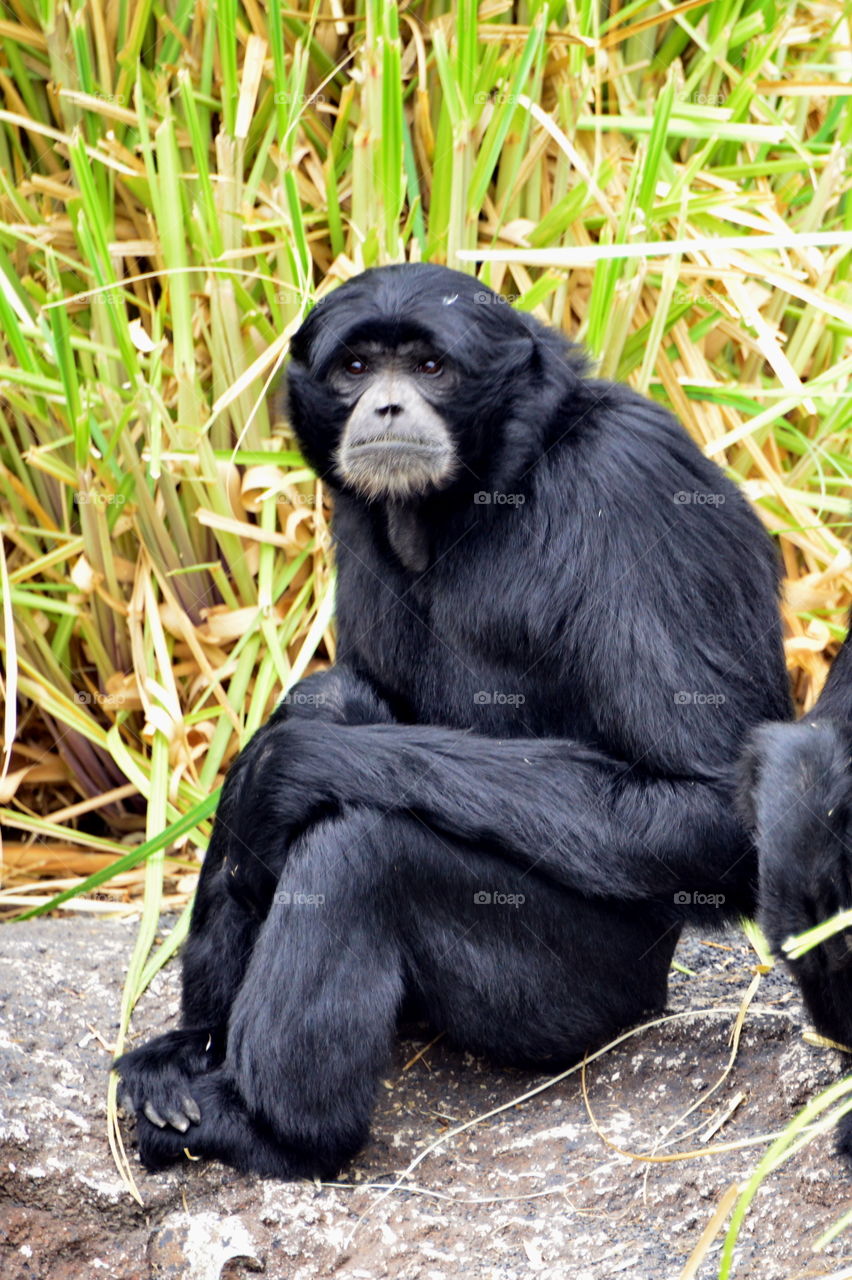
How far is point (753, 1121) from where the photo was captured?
4.30 m

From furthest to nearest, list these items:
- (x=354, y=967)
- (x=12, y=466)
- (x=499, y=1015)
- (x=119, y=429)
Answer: (x=12, y=466) → (x=119, y=429) → (x=499, y=1015) → (x=354, y=967)

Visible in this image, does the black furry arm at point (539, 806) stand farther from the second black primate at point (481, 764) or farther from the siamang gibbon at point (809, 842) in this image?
the siamang gibbon at point (809, 842)

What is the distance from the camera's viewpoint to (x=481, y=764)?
14.3 ft

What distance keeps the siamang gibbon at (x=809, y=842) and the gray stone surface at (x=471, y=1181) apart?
22.7 inches

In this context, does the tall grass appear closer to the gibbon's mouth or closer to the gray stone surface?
the gibbon's mouth

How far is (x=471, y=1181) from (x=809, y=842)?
1.46 m

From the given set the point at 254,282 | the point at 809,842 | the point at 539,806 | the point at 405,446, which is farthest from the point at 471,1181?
the point at 254,282

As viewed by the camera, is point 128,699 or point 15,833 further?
point 15,833

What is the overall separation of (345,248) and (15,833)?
291cm

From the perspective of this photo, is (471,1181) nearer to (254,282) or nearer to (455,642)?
(455,642)

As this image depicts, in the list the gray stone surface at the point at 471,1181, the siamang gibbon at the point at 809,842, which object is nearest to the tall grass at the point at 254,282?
the gray stone surface at the point at 471,1181

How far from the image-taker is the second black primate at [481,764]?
4246 millimetres

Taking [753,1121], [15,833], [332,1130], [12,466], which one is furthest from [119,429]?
[753,1121]

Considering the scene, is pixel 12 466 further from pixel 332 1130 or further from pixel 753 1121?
pixel 753 1121
